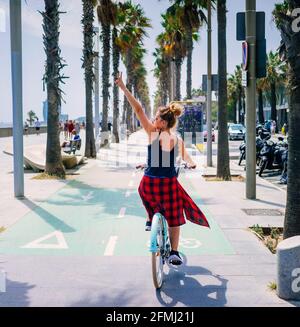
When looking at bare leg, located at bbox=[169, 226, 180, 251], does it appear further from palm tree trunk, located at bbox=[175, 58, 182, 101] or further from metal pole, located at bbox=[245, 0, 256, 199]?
palm tree trunk, located at bbox=[175, 58, 182, 101]

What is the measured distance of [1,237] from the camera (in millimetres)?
7477

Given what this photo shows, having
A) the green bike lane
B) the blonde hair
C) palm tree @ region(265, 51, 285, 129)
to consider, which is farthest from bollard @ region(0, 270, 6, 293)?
palm tree @ region(265, 51, 285, 129)

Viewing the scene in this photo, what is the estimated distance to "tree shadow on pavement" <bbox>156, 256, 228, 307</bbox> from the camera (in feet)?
15.6

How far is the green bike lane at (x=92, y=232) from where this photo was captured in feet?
22.3

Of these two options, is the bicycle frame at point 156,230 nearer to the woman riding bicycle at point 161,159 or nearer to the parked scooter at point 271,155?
the woman riding bicycle at point 161,159

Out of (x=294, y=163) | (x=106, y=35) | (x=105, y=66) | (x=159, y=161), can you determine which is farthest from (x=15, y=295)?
(x=106, y=35)

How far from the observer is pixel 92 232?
782cm

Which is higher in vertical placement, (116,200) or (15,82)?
(15,82)

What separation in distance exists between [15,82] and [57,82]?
408cm

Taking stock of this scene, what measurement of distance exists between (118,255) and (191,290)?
160 centimetres

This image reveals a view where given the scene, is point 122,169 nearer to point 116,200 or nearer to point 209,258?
point 116,200

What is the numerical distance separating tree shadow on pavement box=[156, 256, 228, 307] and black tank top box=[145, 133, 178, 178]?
115 cm

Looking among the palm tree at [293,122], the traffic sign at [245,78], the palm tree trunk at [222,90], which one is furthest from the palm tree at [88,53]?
the palm tree at [293,122]
